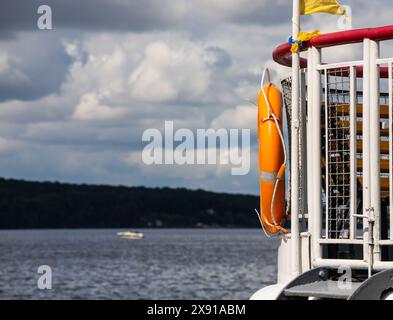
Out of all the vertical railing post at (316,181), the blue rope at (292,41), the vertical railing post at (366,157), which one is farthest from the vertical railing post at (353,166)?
the blue rope at (292,41)

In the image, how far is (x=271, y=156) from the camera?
→ 1491cm

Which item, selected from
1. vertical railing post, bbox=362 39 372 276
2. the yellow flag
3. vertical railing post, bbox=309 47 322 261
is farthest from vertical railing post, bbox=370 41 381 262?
the yellow flag

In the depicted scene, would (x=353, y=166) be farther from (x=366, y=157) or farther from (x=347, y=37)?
(x=347, y=37)

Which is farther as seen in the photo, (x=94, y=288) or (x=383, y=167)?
(x=94, y=288)

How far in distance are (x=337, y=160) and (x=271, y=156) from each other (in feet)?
3.56

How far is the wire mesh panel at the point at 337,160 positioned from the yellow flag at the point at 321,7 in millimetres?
1051

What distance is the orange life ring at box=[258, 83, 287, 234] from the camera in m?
14.9

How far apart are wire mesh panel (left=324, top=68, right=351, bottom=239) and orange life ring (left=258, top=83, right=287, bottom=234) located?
0.87 metres

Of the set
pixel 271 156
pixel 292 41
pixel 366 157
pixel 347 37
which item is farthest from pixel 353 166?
pixel 292 41
